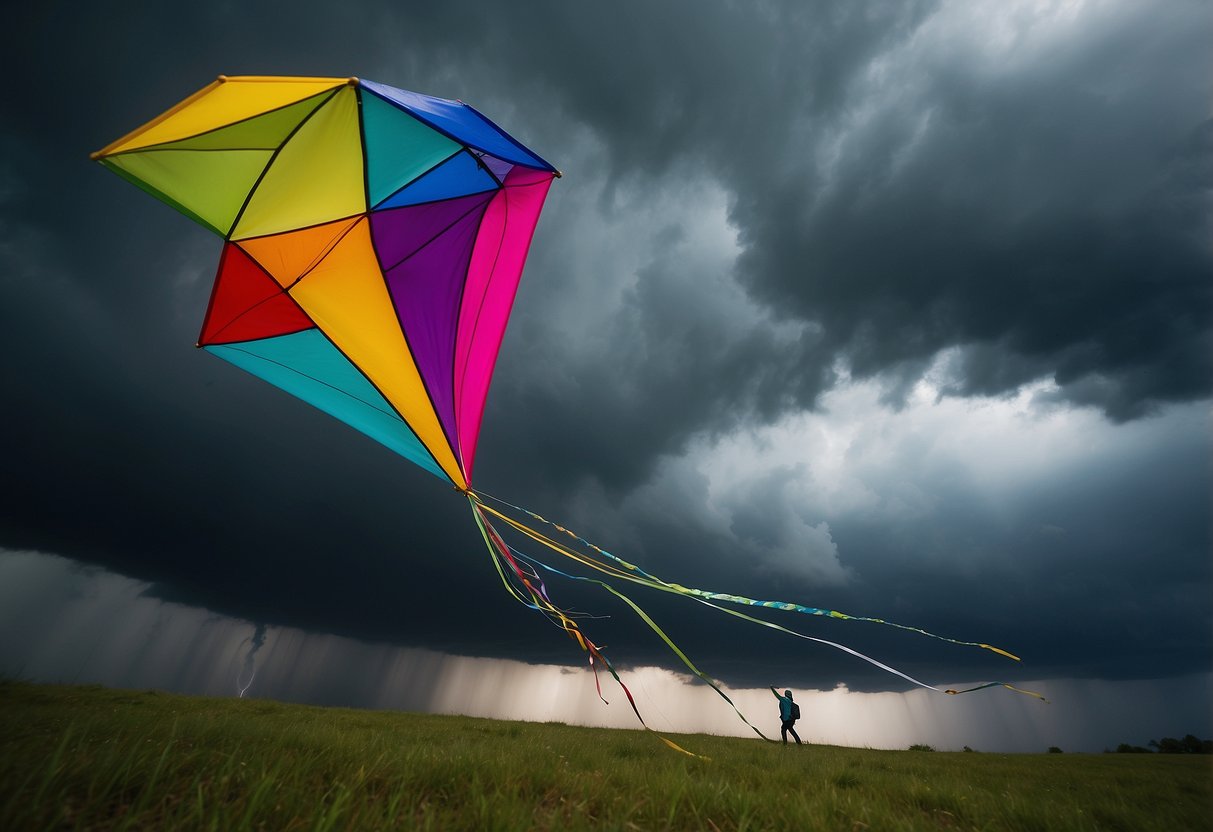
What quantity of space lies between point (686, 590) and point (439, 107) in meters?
5.62

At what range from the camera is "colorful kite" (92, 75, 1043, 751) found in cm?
463

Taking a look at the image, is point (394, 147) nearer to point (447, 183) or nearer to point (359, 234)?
point (447, 183)

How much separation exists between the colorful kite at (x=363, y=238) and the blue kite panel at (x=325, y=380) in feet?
0.10

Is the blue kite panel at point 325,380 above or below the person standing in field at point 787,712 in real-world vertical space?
above

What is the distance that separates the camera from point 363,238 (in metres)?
5.76

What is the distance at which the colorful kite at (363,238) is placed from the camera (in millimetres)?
4629

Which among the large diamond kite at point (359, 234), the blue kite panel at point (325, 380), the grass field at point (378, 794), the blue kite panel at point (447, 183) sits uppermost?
the blue kite panel at point (447, 183)

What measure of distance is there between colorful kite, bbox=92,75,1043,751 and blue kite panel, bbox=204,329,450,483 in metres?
0.03

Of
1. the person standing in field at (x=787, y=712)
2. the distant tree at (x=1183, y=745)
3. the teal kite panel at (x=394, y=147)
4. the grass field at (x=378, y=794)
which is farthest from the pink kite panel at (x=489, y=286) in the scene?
the distant tree at (x=1183, y=745)

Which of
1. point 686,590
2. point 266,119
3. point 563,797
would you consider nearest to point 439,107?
point 266,119

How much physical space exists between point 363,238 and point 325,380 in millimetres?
2322

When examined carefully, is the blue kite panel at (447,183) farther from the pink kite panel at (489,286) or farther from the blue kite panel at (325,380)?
the blue kite panel at (325,380)

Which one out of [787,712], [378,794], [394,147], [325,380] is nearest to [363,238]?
[394,147]

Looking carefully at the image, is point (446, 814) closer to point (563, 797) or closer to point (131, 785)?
point (563, 797)
